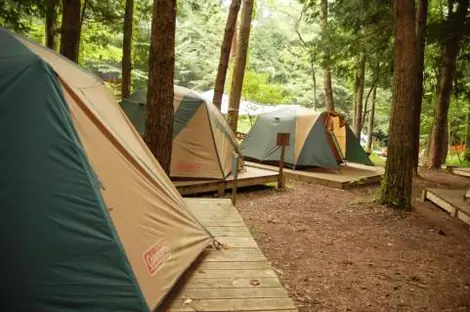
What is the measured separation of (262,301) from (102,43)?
1115cm

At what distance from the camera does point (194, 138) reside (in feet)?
23.6

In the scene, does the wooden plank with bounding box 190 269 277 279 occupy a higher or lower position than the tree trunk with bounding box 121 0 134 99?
lower

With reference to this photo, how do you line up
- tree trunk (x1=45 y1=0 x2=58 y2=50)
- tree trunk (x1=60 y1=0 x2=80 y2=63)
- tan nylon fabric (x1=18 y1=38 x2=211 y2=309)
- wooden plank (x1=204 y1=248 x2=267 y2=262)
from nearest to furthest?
tan nylon fabric (x1=18 y1=38 x2=211 y2=309) → wooden plank (x1=204 y1=248 x2=267 y2=262) → tree trunk (x1=60 y1=0 x2=80 y2=63) → tree trunk (x1=45 y1=0 x2=58 y2=50)

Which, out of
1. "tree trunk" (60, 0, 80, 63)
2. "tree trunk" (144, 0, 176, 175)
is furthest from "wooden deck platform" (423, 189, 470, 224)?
"tree trunk" (60, 0, 80, 63)

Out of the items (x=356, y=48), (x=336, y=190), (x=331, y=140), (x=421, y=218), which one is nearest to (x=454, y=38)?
(x=356, y=48)

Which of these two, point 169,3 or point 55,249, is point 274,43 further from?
point 55,249

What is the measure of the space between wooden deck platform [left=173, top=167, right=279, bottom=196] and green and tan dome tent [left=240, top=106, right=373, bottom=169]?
1.71m

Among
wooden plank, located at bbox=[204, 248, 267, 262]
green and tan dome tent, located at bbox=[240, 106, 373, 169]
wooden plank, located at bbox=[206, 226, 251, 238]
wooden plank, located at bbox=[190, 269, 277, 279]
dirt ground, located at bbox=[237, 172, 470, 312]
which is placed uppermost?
green and tan dome tent, located at bbox=[240, 106, 373, 169]

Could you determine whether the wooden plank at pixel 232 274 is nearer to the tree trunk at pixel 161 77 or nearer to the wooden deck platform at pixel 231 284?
the wooden deck platform at pixel 231 284

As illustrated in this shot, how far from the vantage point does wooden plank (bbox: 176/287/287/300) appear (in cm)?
272

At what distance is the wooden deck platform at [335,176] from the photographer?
895 centimetres

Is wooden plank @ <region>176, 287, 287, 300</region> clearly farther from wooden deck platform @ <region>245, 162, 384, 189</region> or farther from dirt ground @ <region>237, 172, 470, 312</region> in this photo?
wooden deck platform @ <region>245, 162, 384, 189</region>

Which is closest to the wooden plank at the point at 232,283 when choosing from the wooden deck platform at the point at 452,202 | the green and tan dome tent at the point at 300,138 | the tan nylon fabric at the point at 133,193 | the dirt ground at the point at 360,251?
the tan nylon fabric at the point at 133,193

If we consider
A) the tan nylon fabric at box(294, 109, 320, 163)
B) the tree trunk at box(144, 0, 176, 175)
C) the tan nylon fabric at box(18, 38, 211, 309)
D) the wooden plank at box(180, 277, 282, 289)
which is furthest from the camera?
the tan nylon fabric at box(294, 109, 320, 163)
